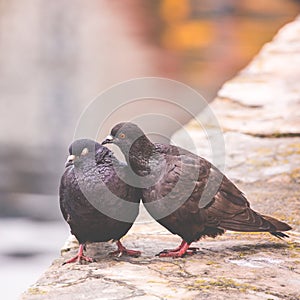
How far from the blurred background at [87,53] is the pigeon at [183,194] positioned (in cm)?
475

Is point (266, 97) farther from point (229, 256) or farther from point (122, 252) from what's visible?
point (122, 252)

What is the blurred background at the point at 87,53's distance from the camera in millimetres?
9727

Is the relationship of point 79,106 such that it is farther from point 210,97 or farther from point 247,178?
point 247,178

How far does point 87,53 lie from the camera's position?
1152 centimetres

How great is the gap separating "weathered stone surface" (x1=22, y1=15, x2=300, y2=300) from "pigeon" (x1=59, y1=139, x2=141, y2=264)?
0.17 m

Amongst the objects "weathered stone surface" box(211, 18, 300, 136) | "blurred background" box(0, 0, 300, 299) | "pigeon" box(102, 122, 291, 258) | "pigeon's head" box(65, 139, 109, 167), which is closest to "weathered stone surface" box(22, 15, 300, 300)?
"weathered stone surface" box(211, 18, 300, 136)

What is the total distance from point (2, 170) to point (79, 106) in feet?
6.96

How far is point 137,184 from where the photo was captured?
127 inches

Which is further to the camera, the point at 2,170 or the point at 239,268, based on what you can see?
the point at 2,170

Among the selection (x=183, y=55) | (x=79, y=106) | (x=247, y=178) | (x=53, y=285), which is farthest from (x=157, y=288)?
(x=183, y=55)

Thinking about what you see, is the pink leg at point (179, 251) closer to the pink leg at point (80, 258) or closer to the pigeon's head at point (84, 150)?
the pink leg at point (80, 258)

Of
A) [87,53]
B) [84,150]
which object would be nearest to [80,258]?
[84,150]

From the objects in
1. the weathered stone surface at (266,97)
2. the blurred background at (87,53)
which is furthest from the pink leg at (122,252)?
the blurred background at (87,53)

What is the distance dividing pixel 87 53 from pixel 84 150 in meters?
8.44
